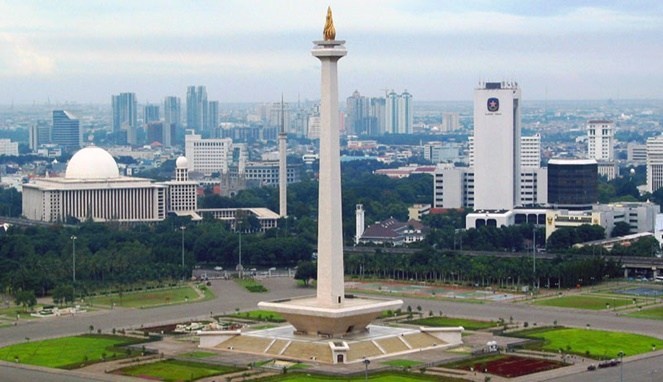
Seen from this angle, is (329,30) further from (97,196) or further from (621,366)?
(97,196)

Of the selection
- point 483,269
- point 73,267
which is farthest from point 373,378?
point 73,267

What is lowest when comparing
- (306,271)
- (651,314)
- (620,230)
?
(651,314)

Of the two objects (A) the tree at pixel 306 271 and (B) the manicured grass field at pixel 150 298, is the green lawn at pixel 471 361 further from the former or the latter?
(A) the tree at pixel 306 271

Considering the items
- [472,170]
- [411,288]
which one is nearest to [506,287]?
[411,288]

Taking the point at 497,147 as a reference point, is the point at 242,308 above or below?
below

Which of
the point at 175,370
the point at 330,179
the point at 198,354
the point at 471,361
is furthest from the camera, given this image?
the point at 330,179

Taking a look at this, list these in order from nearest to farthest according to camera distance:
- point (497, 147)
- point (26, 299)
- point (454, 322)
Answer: point (454, 322) < point (26, 299) < point (497, 147)

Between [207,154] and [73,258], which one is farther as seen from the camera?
[207,154]

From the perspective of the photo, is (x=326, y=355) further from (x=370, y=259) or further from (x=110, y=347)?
(x=370, y=259)
